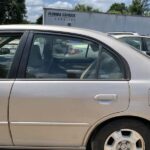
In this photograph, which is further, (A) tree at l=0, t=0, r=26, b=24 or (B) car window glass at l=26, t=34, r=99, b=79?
(A) tree at l=0, t=0, r=26, b=24

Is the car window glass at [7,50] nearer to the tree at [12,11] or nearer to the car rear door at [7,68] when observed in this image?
the car rear door at [7,68]

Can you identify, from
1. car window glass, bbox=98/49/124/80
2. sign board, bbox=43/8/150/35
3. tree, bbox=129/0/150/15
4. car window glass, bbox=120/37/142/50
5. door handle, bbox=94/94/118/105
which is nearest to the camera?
door handle, bbox=94/94/118/105

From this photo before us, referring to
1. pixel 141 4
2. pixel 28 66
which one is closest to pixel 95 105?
pixel 28 66

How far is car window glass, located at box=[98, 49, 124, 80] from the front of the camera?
454 cm

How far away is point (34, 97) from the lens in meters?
4.47

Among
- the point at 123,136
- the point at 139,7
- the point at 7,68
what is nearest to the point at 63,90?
the point at 7,68

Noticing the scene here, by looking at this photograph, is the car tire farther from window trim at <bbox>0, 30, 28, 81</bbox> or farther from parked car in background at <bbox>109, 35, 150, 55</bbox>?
parked car in background at <bbox>109, 35, 150, 55</bbox>

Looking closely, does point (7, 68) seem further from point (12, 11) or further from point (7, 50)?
point (12, 11)

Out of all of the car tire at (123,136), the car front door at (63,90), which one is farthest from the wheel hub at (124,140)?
the car front door at (63,90)

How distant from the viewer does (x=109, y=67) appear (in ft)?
15.0

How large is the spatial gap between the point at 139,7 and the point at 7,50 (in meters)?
68.0

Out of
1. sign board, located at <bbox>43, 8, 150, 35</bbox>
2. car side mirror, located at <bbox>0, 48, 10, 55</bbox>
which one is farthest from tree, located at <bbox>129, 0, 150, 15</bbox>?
car side mirror, located at <bbox>0, 48, 10, 55</bbox>

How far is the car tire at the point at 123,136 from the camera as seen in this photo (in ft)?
14.8

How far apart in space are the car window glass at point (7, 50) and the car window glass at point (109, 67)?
886mm
